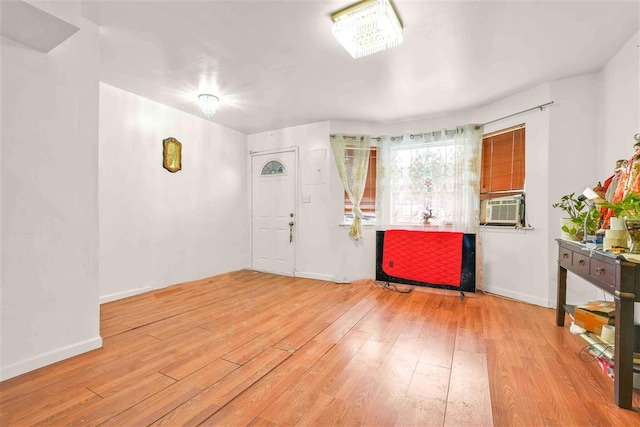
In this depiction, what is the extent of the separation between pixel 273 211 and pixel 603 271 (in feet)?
13.5

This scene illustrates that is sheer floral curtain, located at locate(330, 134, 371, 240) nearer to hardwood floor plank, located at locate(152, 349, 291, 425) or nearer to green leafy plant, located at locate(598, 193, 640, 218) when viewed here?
hardwood floor plank, located at locate(152, 349, 291, 425)

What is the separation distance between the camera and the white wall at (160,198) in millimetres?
3188

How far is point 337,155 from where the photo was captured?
4176 millimetres

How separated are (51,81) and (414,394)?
10.4 feet

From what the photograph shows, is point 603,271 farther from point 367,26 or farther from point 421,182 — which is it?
point 421,182

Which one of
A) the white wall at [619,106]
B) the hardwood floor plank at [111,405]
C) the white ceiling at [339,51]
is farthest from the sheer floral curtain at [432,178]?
the hardwood floor plank at [111,405]

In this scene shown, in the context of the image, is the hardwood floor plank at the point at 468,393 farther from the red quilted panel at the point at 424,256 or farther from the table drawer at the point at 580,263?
the red quilted panel at the point at 424,256

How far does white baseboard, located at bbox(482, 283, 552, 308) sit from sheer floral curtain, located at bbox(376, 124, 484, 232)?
0.82 meters

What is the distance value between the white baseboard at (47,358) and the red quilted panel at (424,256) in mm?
3213

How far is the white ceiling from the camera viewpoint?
1.93 metres

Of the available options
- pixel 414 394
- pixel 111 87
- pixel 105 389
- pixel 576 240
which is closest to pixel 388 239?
pixel 576 240

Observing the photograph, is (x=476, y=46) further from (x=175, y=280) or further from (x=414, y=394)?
(x=175, y=280)

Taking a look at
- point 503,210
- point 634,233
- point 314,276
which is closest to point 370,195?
point 314,276

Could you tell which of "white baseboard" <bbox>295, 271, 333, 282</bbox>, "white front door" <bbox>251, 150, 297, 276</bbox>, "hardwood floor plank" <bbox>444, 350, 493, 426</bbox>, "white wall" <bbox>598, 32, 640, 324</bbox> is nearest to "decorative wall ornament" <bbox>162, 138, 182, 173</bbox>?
"white front door" <bbox>251, 150, 297, 276</bbox>
